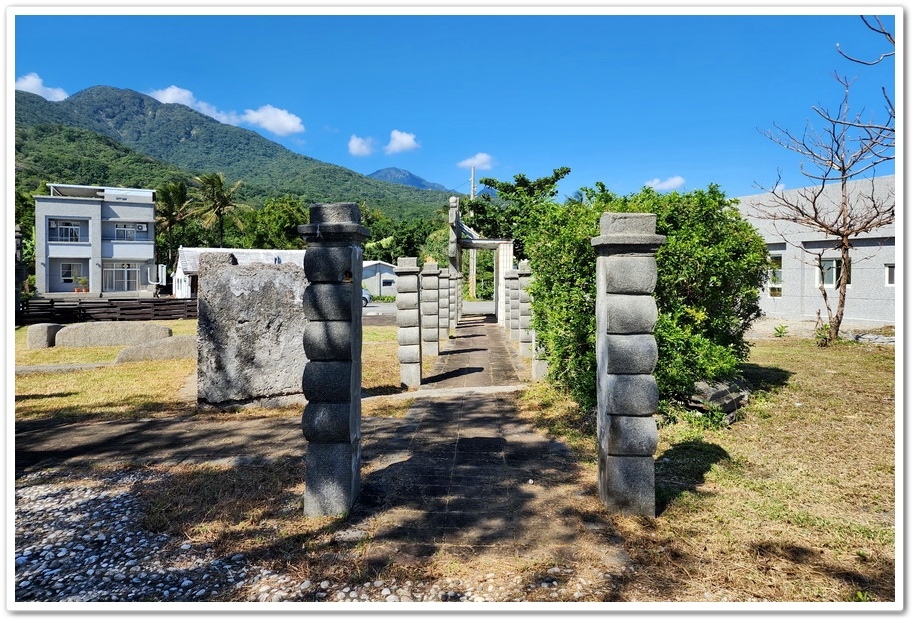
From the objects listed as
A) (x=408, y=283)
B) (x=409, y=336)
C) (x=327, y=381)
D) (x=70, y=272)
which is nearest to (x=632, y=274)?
(x=327, y=381)

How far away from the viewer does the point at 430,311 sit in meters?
12.5

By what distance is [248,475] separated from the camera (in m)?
4.58

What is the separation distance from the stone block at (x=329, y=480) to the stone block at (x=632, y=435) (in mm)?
1926

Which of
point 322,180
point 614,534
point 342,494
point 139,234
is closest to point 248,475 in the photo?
point 342,494

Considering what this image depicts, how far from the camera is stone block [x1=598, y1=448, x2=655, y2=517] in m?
3.73

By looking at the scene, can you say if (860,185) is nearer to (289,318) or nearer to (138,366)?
(289,318)

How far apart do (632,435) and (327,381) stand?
2.24 m

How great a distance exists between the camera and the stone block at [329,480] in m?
3.76

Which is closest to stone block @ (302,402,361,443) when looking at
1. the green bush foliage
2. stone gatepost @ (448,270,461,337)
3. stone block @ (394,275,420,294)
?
the green bush foliage

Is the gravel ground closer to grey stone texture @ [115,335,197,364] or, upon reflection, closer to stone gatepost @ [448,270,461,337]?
grey stone texture @ [115,335,197,364]

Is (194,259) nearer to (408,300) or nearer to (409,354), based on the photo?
(408,300)

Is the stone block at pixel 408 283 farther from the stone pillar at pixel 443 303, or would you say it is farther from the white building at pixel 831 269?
the white building at pixel 831 269

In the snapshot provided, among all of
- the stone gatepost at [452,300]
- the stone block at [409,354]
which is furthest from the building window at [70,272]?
the stone block at [409,354]
